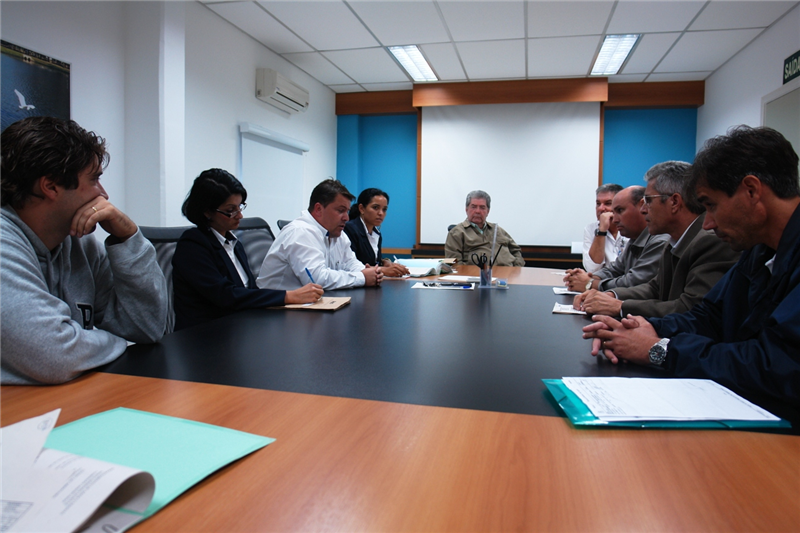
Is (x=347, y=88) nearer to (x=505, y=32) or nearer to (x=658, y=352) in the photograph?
(x=505, y=32)

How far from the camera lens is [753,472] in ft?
2.16

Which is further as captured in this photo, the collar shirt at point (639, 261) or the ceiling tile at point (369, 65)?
the ceiling tile at point (369, 65)

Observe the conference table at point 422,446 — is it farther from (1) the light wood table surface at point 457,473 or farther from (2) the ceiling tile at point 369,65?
(2) the ceiling tile at point 369,65

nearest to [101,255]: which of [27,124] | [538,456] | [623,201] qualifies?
[27,124]

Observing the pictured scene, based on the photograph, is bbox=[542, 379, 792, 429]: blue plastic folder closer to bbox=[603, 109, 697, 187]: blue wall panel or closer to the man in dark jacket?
the man in dark jacket

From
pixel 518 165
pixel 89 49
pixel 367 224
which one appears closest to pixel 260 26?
pixel 89 49

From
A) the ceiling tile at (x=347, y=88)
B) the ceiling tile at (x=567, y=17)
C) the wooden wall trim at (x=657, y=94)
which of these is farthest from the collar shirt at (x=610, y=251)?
the ceiling tile at (x=347, y=88)

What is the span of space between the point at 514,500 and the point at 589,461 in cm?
16

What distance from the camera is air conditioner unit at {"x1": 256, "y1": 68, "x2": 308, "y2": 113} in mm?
4508

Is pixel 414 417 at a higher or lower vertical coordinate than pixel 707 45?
lower

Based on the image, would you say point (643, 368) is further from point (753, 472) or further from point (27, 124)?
point (27, 124)

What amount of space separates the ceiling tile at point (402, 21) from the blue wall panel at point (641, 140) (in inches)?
105

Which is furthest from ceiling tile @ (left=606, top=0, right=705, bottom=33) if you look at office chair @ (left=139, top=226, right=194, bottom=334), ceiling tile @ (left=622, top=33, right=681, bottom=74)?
office chair @ (left=139, top=226, right=194, bottom=334)

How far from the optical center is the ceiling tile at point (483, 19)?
365cm
